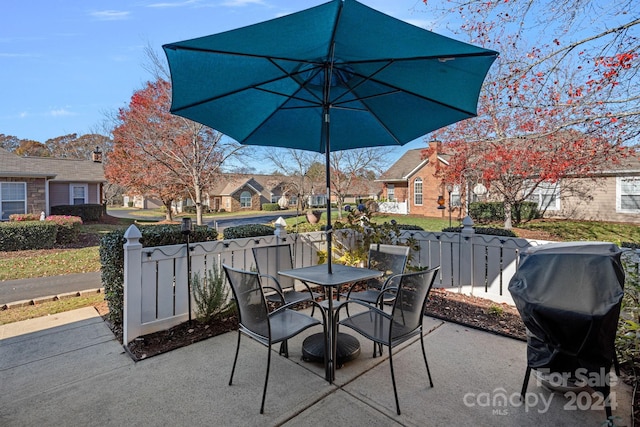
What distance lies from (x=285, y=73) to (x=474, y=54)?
1561 mm

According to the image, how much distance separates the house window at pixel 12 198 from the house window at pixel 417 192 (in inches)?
823

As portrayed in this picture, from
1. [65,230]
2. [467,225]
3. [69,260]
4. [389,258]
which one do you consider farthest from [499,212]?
[65,230]

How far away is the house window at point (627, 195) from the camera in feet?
44.9

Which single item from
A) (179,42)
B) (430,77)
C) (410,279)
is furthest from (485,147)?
(179,42)

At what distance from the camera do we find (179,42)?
2.12 metres

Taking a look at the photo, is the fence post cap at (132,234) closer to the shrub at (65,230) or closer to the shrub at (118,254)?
the shrub at (118,254)

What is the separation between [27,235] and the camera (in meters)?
9.46

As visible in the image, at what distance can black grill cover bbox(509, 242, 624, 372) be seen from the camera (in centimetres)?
196

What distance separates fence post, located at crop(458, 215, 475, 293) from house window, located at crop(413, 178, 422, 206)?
1655cm

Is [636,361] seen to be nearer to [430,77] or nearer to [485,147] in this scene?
[430,77]

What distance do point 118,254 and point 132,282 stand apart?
1.50 ft

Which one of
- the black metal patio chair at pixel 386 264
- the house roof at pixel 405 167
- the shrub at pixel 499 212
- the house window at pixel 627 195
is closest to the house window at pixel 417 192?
the house roof at pixel 405 167

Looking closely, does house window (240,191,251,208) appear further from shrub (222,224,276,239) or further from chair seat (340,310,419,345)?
chair seat (340,310,419,345)

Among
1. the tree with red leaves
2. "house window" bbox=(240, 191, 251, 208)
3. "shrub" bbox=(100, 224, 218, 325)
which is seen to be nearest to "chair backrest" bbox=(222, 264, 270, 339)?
"shrub" bbox=(100, 224, 218, 325)
